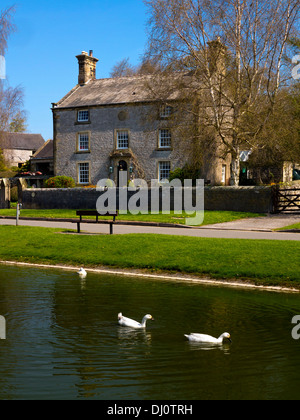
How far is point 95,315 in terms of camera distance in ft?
36.0

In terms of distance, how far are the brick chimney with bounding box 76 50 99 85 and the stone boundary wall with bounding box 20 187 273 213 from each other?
20172mm

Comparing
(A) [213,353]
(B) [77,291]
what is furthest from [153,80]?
(A) [213,353]

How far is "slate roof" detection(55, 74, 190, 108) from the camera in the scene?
160ft

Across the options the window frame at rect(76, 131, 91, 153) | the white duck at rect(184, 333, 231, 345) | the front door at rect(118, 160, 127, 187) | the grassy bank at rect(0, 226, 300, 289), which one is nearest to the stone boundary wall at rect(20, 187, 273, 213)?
the front door at rect(118, 160, 127, 187)

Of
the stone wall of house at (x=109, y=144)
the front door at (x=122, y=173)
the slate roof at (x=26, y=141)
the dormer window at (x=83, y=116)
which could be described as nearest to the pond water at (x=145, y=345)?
the stone wall of house at (x=109, y=144)

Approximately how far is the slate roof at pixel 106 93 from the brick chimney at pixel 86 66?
0.68m

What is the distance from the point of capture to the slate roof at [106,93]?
1916 inches

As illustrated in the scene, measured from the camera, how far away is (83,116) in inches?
Answer: 2004

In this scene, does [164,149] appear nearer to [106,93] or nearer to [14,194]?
[106,93]

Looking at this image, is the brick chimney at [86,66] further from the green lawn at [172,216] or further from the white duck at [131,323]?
the white duck at [131,323]

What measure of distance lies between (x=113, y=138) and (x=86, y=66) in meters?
10.5

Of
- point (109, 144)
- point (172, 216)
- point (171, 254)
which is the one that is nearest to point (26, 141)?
point (109, 144)
